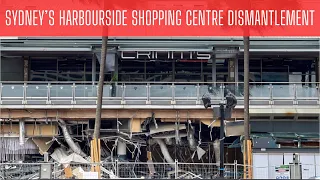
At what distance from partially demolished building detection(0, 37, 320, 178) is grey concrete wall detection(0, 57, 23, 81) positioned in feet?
1.85

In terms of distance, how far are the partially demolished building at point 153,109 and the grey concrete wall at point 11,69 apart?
1.85 ft

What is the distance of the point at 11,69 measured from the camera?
2666 centimetres

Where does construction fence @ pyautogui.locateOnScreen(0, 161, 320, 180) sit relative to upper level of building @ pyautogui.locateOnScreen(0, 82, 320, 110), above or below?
below

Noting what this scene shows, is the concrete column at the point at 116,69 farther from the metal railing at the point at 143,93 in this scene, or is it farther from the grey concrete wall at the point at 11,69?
the grey concrete wall at the point at 11,69

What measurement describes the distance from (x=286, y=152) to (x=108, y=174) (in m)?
7.81

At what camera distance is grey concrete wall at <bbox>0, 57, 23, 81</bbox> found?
26581mm

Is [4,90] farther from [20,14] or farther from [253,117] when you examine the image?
[253,117]

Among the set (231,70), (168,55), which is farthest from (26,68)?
(231,70)

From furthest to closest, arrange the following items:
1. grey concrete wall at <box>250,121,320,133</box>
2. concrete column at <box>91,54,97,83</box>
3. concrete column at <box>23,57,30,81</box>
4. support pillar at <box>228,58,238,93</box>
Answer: concrete column at <box>23,57,30,81</box>
support pillar at <box>228,58,238,93</box>
concrete column at <box>91,54,97,83</box>
grey concrete wall at <box>250,121,320,133</box>

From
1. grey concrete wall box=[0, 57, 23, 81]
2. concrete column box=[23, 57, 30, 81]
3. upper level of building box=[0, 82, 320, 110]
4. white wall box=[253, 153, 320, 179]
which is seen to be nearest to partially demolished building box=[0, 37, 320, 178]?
upper level of building box=[0, 82, 320, 110]

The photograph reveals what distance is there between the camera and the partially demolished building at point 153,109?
930 inches

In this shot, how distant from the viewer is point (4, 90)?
77.4 feet

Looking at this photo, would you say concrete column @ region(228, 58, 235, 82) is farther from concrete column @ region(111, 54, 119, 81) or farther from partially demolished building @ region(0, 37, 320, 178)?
concrete column @ region(111, 54, 119, 81)

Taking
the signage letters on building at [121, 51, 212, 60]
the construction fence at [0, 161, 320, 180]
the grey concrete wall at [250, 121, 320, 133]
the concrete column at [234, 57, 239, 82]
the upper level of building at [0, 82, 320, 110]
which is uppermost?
the signage letters on building at [121, 51, 212, 60]
